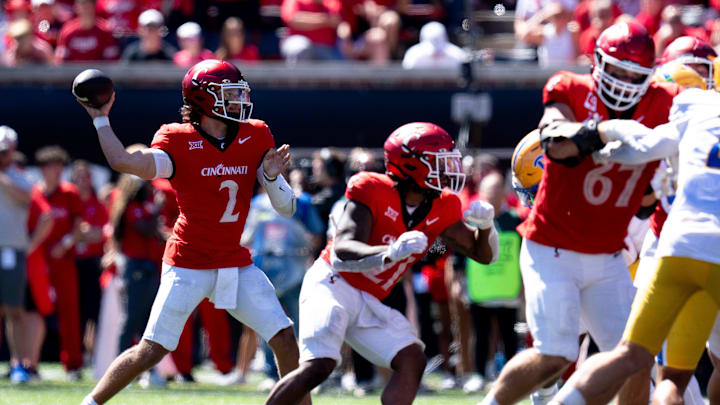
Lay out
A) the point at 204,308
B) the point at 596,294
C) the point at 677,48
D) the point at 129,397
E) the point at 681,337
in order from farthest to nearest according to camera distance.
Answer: the point at 204,308 < the point at 129,397 < the point at 677,48 < the point at 596,294 < the point at 681,337

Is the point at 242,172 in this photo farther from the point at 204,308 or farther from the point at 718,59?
the point at 204,308

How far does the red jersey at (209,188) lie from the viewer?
5.42m

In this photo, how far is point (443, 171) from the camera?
5289mm

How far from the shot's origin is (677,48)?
6074mm

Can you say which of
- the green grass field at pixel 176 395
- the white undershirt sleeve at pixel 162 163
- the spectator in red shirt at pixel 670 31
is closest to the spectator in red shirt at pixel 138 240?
the green grass field at pixel 176 395

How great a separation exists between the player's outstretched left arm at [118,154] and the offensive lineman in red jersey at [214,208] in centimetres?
11

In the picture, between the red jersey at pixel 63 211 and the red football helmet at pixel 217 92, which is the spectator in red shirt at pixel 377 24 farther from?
the red football helmet at pixel 217 92

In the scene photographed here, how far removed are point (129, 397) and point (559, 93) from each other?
4.02 metres

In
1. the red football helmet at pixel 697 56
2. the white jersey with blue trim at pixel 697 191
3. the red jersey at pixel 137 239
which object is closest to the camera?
the white jersey with blue trim at pixel 697 191

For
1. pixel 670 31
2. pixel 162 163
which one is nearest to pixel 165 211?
pixel 162 163

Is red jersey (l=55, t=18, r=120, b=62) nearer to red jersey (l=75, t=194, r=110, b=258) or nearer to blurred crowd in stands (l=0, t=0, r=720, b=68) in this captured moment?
blurred crowd in stands (l=0, t=0, r=720, b=68)

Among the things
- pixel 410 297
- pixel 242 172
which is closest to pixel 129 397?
pixel 410 297

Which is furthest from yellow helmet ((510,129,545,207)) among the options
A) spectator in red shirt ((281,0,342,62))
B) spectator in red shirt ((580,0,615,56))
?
spectator in red shirt ((281,0,342,62))

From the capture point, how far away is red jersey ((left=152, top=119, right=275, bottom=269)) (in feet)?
17.8
